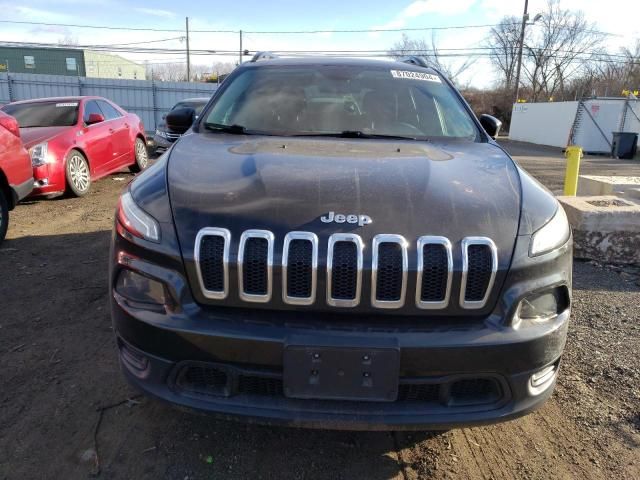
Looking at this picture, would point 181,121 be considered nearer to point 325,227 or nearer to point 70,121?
point 325,227

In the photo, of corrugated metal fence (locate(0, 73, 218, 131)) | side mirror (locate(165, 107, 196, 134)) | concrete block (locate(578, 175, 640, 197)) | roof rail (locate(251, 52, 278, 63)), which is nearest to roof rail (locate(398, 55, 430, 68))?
roof rail (locate(251, 52, 278, 63))

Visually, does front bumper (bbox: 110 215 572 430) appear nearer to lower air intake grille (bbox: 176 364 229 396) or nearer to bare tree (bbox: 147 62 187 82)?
lower air intake grille (bbox: 176 364 229 396)

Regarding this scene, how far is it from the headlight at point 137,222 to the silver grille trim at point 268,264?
36cm

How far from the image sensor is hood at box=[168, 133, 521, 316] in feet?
6.07

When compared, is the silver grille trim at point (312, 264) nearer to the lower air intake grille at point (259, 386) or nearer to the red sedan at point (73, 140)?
the lower air intake grille at point (259, 386)

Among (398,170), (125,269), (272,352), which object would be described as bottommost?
(272,352)

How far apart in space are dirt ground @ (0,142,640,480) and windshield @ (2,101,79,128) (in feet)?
18.0

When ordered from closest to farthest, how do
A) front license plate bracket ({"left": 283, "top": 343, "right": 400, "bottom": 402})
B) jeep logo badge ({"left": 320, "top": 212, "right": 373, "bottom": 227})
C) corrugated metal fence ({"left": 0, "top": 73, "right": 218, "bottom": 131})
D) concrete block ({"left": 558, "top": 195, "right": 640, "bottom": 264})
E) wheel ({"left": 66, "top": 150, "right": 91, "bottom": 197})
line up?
front license plate bracket ({"left": 283, "top": 343, "right": 400, "bottom": 402})
jeep logo badge ({"left": 320, "top": 212, "right": 373, "bottom": 227})
concrete block ({"left": 558, "top": 195, "right": 640, "bottom": 264})
wheel ({"left": 66, "top": 150, "right": 91, "bottom": 197})
corrugated metal fence ({"left": 0, "top": 73, "right": 218, "bottom": 131})

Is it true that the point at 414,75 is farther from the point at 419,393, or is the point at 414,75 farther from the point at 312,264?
the point at 419,393

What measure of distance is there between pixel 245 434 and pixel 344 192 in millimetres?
1256

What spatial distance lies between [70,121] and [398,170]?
24.6 feet

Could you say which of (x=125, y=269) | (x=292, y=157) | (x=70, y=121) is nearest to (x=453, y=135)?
(x=292, y=157)

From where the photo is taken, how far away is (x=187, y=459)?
7.21ft

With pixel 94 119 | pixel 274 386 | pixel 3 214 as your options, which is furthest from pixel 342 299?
pixel 94 119
